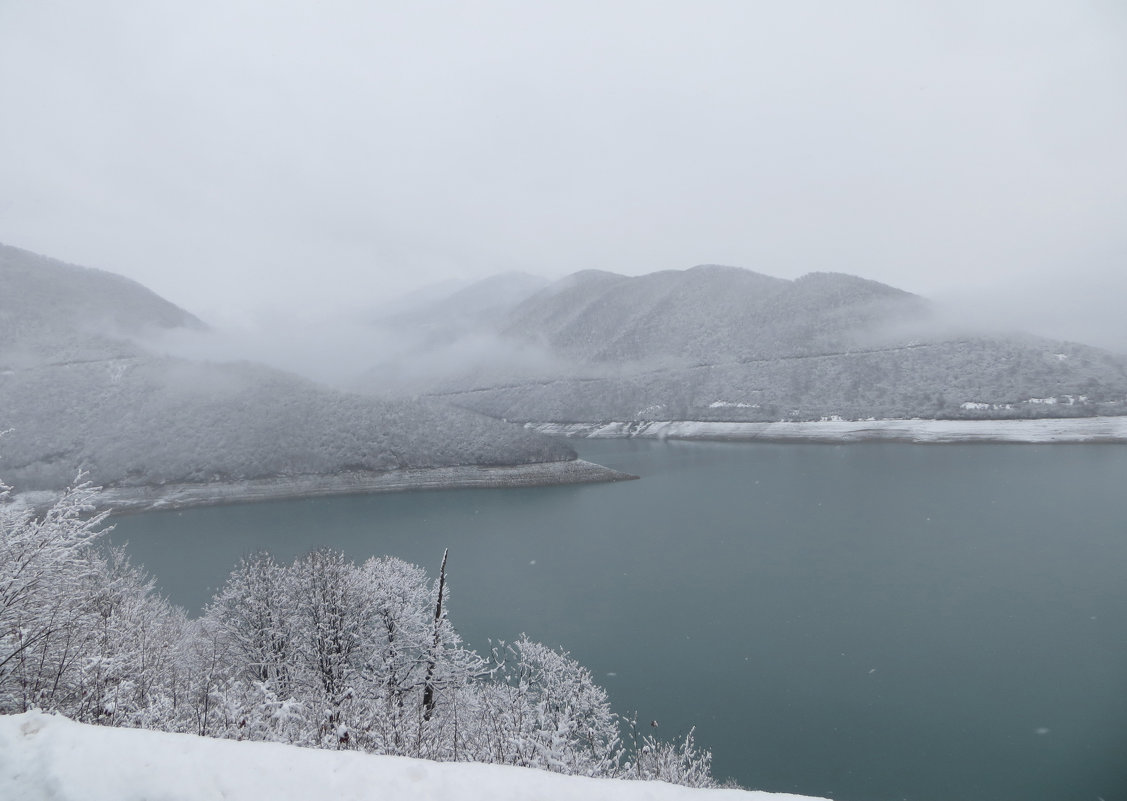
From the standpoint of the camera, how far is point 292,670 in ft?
53.3

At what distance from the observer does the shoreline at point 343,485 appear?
64.0 metres

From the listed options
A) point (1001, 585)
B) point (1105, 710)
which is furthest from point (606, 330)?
point (1105, 710)

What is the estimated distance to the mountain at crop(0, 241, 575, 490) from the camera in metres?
70.8

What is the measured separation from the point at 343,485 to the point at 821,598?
5523cm

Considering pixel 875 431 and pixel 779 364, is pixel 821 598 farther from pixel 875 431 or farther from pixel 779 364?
pixel 779 364

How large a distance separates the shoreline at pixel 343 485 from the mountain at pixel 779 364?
1907 inches

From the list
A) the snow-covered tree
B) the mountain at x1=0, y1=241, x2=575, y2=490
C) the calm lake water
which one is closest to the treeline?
the snow-covered tree

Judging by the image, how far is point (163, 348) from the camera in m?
124

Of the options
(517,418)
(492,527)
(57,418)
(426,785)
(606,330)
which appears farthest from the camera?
(606,330)

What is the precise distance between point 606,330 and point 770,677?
164588 mm

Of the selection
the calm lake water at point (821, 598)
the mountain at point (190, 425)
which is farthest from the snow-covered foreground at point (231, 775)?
the mountain at point (190, 425)

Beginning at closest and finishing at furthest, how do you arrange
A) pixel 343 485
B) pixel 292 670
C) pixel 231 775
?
pixel 231 775, pixel 292 670, pixel 343 485

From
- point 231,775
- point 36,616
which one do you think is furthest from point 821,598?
point 231,775

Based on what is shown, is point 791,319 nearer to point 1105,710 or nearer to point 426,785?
point 1105,710
